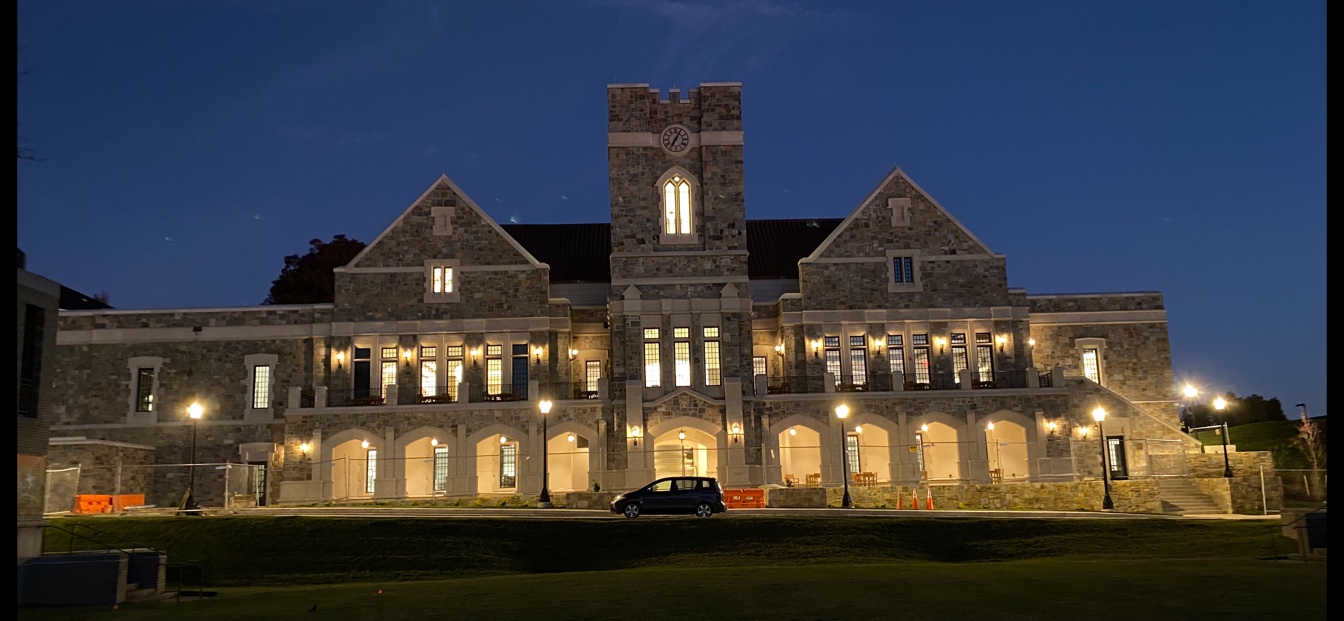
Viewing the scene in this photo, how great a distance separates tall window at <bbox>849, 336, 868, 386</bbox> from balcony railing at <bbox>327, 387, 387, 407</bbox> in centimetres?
1730

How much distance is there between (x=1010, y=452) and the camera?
40.4 meters

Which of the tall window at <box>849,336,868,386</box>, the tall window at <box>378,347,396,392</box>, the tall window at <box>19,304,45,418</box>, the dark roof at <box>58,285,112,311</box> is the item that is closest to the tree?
the dark roof at <box>58,285,112,311</box>

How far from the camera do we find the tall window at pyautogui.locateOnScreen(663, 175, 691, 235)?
42.0m

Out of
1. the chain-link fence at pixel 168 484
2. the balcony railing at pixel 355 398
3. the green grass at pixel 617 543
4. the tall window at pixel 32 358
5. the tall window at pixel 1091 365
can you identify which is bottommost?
the green grass at pixel 617 543

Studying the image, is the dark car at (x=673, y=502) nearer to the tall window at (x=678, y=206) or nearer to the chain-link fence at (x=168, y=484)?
the chain-link fence at (x=168, y=484)

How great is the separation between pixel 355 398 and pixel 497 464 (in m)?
5.82

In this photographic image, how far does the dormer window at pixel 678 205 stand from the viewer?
137ft

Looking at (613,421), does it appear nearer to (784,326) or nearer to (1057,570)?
(784,326)

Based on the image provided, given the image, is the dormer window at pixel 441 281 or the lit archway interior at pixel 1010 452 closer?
the lit archway interior at pixel 1010 452

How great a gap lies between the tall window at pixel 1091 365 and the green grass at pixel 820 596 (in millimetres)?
24667

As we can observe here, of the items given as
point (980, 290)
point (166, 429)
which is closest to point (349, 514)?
point (166, 429)

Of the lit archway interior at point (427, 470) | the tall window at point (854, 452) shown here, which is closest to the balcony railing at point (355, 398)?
the lit archway interior at point (427, 470)

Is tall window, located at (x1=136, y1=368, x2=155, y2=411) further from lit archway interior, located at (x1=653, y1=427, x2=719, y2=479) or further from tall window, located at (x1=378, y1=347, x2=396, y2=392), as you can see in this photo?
lit archway interior, located at (x1=653, y1=427, x2=719, y2=479)

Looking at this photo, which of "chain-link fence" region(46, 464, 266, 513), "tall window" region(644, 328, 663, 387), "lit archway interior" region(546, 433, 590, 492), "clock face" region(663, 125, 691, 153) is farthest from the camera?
"clock face" region(663, 125, 691, 153)
